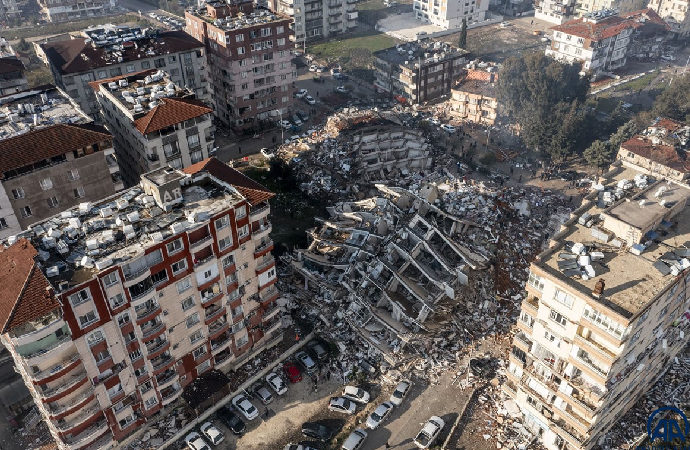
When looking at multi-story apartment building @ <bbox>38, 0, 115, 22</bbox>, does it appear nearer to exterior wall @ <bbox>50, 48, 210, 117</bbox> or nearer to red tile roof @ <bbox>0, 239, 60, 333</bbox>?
exterior wall @ <bbox>50, 48, 210, 117</bbox>

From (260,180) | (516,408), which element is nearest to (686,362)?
(516,408)

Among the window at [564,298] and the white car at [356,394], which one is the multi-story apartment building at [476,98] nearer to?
the white car at [356,394]

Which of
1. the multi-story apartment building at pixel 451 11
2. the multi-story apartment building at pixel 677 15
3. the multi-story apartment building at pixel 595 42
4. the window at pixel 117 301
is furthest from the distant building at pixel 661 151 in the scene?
the multi-story apartment building at pixel 451 11

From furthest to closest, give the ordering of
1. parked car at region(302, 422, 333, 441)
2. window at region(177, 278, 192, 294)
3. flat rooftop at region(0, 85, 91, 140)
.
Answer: flat rooftop at region(0, 85, 91, 140) < parked car at region(302, 422, 333, 441) < window at region(177, 278, 192, 294)

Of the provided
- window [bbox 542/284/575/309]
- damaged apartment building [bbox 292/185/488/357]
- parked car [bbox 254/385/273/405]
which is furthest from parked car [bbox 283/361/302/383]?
window [bbox 542/284/575/309]

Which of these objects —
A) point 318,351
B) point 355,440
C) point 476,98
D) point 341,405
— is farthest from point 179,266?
point 476,98

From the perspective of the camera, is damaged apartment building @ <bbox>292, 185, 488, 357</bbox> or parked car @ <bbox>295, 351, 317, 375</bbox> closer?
parked car @ <bbox>295, 351, 317, 375</bbox>
